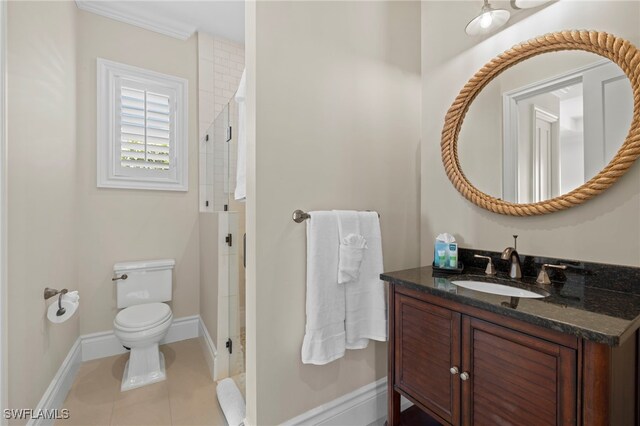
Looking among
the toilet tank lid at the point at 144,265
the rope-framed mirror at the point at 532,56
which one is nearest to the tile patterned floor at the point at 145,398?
the toilet tank lid at the point at 144,265

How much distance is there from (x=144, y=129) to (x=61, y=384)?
1995 mm

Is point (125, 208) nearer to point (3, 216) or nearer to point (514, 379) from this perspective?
point (3, 216)

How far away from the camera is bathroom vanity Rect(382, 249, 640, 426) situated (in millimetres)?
761

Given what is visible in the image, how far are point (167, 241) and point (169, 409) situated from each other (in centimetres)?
138

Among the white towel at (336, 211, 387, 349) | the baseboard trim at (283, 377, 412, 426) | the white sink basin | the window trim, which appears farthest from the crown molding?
the baseboard trim at (283, 377, 412, 426)

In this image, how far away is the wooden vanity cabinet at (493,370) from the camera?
0.76m

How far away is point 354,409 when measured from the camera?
4.98 ft

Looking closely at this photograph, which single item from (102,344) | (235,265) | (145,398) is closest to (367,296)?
(235,265)

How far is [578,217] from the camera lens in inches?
47.3

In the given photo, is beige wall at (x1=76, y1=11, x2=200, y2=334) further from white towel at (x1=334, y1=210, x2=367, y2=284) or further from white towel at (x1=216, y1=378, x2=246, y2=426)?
white towel at (x1=334, y1=210, x2=367, y2=284)

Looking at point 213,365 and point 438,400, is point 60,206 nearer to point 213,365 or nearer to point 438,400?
point 213,365

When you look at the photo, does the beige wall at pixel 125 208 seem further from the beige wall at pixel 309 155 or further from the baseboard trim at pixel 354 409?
the baseboard trim at pixel 354 409

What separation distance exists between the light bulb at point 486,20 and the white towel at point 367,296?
1073mm

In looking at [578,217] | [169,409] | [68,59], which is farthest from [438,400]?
[68,59]
